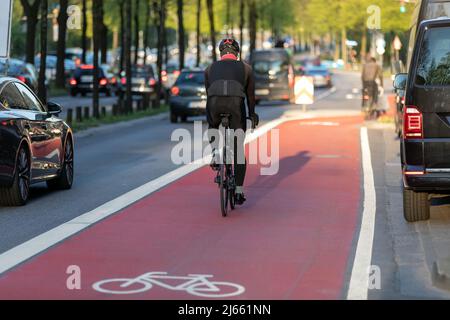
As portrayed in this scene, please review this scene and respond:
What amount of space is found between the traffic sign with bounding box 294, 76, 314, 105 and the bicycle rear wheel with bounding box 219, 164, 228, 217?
28598 millimetres

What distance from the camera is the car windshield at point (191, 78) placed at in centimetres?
3669

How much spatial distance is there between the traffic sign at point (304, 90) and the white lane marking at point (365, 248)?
73.6 feet

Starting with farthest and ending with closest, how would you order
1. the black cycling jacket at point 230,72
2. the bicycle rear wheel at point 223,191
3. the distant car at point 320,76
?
the distant car at point 320,76 < the black cycling jacket at point 230,72 < the bicycle rear wheel at point 223,191

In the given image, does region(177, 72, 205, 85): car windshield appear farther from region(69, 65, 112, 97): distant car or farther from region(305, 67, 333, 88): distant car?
region(305, 67, 333, 88): distant car

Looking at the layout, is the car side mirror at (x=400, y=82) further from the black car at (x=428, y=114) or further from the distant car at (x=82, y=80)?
the distant car at (x=82, y=80)

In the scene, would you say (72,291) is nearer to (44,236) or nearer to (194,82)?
(44,236)

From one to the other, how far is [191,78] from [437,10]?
56.7ft

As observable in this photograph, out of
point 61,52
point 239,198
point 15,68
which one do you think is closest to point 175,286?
point 239,198

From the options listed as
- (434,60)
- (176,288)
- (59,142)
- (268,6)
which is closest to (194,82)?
(59,142)

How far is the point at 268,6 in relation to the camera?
117688 millimetres

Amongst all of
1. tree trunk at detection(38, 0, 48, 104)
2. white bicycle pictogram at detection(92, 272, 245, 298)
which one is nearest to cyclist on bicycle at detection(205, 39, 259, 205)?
white bicycle pictogram at detection(92, 272, 245, 298)

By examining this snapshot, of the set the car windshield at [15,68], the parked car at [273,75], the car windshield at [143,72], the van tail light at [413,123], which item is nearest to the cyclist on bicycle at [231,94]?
the van tail light at [413,123]

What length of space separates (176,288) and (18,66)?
40.4 meters

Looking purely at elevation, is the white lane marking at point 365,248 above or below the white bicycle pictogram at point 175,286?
below
